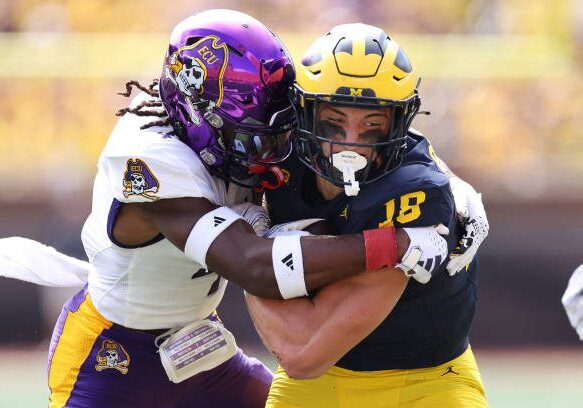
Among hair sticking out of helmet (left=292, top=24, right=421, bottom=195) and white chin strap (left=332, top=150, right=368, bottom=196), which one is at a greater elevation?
hair sticking out of helmet (left=292, top=24, right=421, bottom=195)

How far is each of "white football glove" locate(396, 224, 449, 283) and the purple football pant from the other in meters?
0.91

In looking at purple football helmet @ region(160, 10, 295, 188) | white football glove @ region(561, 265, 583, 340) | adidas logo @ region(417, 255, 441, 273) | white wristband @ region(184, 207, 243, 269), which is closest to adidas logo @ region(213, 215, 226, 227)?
white wristband @ region(184, 207, 243, 269)

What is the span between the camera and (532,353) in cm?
632

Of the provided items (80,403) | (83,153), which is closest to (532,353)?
(83,153)

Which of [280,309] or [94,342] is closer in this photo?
[280,309]

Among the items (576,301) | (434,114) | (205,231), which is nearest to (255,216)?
(205,231)

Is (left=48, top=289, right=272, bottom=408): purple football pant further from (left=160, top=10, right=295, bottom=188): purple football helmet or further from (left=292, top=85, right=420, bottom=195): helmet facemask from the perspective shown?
(left=292, top=85, right=420, bottom=195): helmet facemask

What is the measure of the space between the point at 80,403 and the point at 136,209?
2.21 ft

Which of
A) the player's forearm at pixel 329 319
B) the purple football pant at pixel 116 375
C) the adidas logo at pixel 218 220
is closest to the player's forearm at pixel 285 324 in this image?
the player's forearm at pixel 329 319

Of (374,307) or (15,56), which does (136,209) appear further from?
(15,56)

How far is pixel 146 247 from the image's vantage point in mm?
3051

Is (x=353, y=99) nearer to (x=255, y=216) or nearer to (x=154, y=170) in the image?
(x=255, y=216)

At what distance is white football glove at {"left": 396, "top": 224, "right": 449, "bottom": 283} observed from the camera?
2.66 meters

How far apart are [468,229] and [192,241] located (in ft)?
2.62
